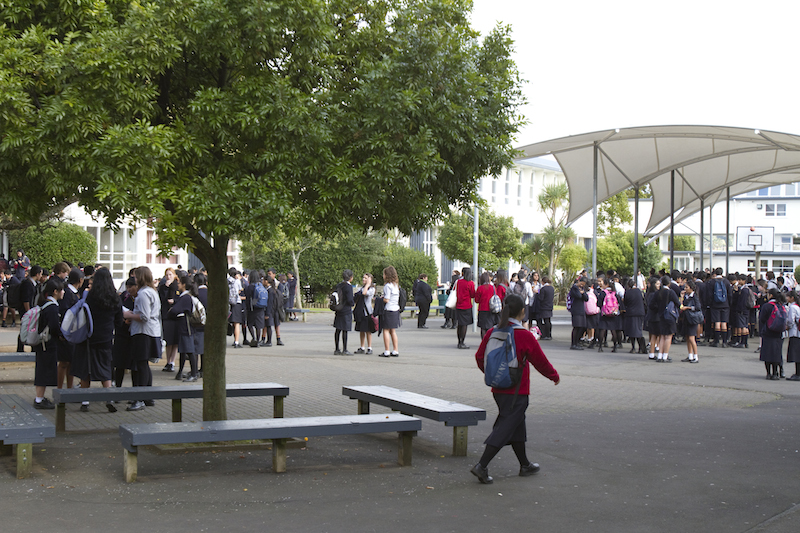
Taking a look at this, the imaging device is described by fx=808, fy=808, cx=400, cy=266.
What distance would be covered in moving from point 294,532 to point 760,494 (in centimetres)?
364

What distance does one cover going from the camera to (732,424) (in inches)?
368

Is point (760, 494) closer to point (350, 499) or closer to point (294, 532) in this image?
point (350, 499)

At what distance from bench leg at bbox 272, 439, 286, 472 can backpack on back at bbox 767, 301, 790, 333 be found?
9.82 m

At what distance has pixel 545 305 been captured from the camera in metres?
20.5

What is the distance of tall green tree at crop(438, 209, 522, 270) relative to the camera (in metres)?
47.1

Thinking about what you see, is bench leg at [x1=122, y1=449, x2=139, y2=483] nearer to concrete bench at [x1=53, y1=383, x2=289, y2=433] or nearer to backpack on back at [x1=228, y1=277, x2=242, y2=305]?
concrete bench at [x1=53, y1=383, x2=289, y2=433]

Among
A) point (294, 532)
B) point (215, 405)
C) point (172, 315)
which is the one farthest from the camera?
point (172, 315)

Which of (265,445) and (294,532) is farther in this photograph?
(265,445)

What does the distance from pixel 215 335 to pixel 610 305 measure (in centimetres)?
1242

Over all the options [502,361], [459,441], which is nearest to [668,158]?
[459,441]

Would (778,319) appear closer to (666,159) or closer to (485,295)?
(485,295)

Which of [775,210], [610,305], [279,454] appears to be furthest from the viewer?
[775,210]

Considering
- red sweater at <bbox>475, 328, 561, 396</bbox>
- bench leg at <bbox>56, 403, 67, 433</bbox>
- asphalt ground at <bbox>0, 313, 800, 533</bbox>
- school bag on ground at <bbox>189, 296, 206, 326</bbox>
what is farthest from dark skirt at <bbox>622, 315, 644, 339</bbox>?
bench leg at <bbox>56, 403, 67, 433</bbox>

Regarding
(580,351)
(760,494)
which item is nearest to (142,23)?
(760,494)
